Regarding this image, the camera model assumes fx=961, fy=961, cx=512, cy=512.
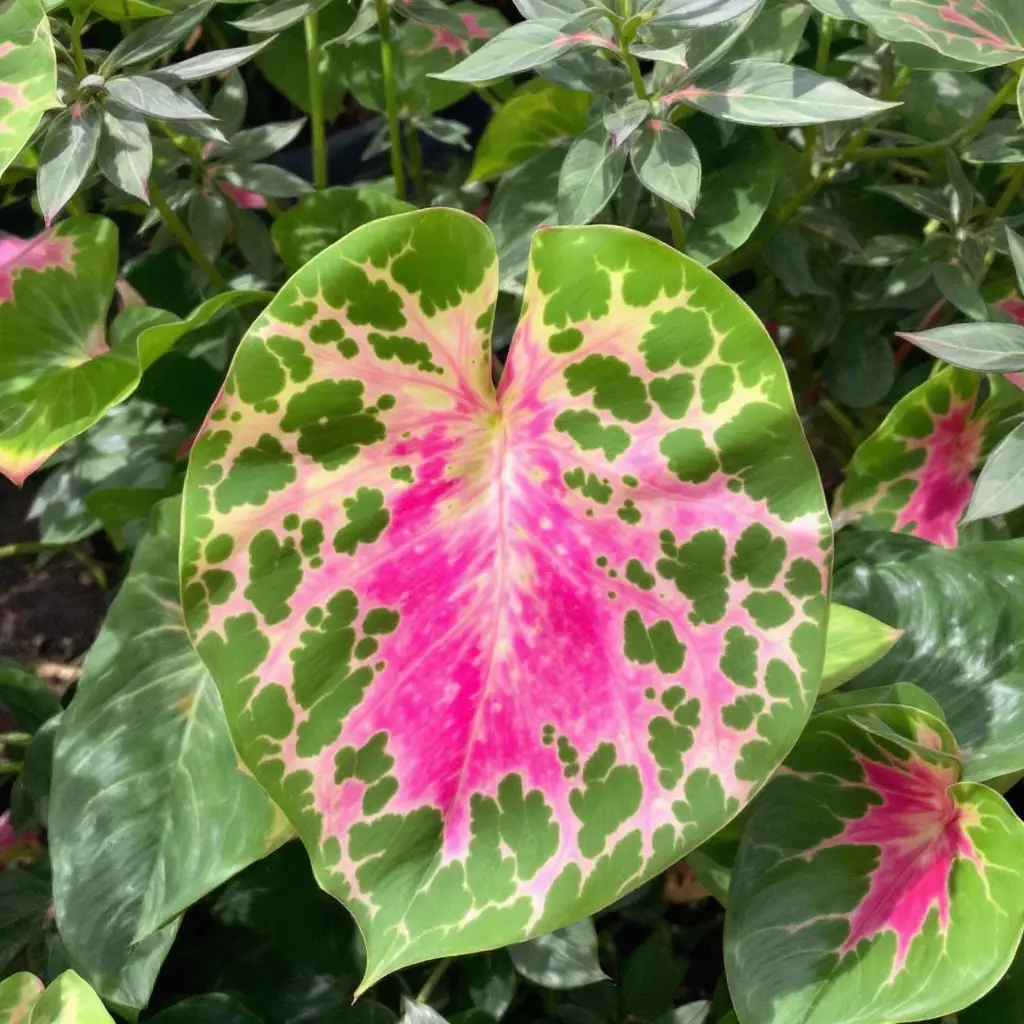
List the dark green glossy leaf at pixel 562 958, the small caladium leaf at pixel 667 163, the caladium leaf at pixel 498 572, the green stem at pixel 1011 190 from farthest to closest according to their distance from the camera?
the green stem at pixel 1011 190, the dark green glossy leaf at pixel 562 958, the small caladium leaf at pixel 667 163, the caladium leaf at pixel 498 572

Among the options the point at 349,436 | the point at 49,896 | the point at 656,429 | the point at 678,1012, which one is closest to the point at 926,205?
the point at 656,429

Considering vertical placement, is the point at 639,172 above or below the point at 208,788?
above

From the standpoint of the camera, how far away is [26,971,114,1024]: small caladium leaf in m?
0.58

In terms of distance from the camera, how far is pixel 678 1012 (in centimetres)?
72

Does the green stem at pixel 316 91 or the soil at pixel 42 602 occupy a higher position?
the green stem at pixel 316 91

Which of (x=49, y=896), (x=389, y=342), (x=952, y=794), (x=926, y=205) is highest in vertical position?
A: (x=389, y=342)

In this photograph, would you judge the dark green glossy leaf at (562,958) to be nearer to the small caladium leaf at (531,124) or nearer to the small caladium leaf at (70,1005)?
the small caladium leaf at (70,1005)

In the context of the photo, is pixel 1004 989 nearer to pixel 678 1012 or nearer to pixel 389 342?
pixel 678 1012

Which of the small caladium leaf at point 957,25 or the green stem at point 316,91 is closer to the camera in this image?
the small caladium leaf at point 957,25

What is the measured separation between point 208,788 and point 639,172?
486 millimetres

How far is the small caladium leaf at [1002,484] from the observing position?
612 mm

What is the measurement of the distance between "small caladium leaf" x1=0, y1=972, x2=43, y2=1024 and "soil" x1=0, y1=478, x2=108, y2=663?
53cm

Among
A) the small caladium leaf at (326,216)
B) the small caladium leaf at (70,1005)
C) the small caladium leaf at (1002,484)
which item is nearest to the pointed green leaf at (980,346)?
the small caladium leaf at (1002,484)

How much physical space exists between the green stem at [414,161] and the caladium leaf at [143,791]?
49 centimetres
